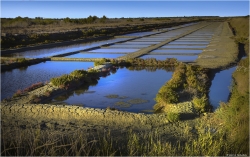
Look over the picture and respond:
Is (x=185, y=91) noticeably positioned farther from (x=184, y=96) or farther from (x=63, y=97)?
(x=63, y=97)

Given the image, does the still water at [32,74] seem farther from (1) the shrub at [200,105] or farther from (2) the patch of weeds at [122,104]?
(1) the shrub at [200,105]

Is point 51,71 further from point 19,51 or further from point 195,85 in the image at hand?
point 19,51

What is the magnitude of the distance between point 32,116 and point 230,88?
611cm

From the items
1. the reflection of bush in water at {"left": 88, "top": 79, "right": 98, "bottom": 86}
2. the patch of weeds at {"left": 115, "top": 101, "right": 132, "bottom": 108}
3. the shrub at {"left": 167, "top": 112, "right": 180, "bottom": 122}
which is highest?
the shrub at {"left": 167, "top": 112, "right": 180, "bottom": 122}

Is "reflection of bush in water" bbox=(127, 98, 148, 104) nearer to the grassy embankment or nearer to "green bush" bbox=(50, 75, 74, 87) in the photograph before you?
→ the grassy embankment

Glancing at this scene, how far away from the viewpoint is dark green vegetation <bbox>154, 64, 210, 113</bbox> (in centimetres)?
749

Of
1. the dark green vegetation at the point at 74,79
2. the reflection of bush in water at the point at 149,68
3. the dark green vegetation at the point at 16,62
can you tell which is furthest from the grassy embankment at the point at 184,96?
the dark green vegetation at the point at 16,62

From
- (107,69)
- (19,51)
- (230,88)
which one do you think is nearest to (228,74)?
(230,88)

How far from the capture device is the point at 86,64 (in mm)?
14695

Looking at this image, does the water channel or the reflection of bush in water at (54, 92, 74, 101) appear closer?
the water channel

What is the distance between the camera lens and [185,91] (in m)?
8.80

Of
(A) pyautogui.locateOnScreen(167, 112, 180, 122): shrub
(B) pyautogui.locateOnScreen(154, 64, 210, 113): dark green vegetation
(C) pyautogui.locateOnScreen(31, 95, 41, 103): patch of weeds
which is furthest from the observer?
(C) pyautogui.locateOnScreen(31, 95, 41, 103): patch of weeds

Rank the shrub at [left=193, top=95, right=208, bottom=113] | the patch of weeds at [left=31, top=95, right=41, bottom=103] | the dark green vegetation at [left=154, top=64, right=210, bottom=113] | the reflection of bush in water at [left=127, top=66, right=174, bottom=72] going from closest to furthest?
the shrub at [left=193, top=95, right=208, bottom=113], the dark green vegetation at [left=154, top=64, right=210, bottom=113], the patch of weeds at [left=31, top=95, right=41, bottom=103], the reflection of bush in water at [left=127, top=66, right=174, bottom=72]

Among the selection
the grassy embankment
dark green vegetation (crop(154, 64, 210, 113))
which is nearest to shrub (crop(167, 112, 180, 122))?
the grassy embankment
